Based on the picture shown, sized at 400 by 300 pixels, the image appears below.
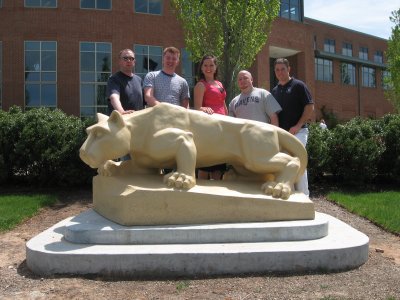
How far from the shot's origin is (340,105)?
39.4 m

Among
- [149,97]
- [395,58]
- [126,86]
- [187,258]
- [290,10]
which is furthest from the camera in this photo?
[290,10]

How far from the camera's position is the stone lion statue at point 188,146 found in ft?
14.7

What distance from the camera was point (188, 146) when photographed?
4.60 m

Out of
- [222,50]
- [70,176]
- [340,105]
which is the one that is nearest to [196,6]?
[222,50]

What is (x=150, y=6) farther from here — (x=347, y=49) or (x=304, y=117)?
(x=347, y=49)

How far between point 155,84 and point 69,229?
83.1 inches

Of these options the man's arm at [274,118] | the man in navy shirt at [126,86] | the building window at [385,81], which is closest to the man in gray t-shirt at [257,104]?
the man's arm at [274,118]

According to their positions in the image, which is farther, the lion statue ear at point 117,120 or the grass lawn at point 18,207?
the grass lawn at point 18,207

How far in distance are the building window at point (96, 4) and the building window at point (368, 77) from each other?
90.6 feet

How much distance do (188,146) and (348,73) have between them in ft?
130

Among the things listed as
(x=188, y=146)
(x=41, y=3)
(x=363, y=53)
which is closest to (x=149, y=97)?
(x=188, y=146)

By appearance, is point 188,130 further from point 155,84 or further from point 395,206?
point 395,206

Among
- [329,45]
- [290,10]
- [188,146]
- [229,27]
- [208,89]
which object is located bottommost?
[188,146]

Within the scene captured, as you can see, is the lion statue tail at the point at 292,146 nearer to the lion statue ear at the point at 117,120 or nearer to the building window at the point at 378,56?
the lion statue ear at the point at 117,120
